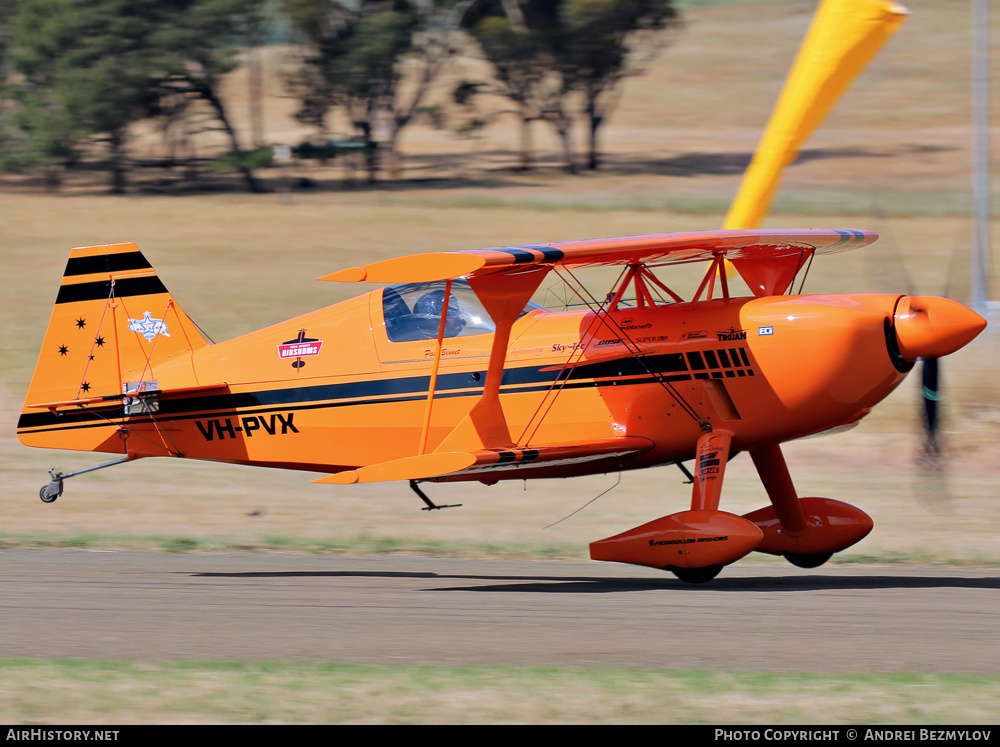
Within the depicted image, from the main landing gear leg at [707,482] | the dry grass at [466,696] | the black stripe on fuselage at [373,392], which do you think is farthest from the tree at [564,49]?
the dry grass at [466,696]

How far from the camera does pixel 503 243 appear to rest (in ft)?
103

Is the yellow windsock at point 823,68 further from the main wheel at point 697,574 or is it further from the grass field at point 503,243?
the main wheel at point 697,574

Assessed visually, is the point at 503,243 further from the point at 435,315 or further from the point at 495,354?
the point at 495,354

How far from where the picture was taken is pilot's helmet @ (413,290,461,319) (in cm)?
1100

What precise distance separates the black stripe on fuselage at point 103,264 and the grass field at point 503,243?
3.00 metres

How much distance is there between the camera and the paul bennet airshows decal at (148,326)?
1180 cm

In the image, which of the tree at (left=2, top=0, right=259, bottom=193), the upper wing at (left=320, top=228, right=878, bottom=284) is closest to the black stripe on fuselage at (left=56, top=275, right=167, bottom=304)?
the upper wing at (left=320, top=228, right=878, bottom=284)

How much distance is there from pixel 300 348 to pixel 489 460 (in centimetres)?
272

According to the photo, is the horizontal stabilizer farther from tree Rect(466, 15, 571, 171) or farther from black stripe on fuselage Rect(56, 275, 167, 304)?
tree Rect(466, 15, 571, 171)

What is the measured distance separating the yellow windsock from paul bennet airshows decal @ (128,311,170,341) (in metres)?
6.12

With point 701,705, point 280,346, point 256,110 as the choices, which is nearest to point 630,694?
point 701,705

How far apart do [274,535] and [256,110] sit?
123 feet

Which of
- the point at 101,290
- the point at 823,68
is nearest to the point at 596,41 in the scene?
the point at 823,68

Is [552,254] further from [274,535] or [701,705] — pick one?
[274,535]
